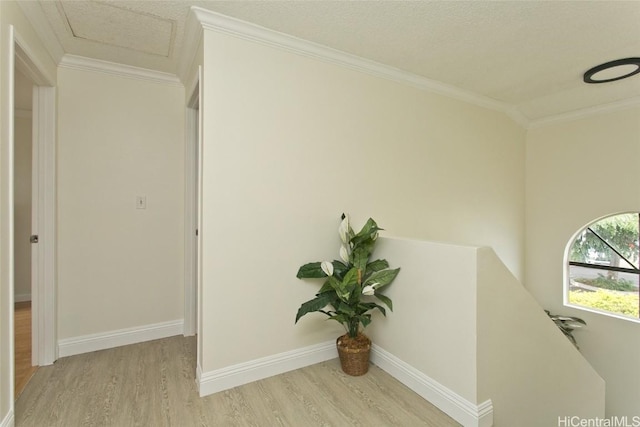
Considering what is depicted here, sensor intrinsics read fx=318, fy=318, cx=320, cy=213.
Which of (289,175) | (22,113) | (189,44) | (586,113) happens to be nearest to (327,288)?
(289,175)

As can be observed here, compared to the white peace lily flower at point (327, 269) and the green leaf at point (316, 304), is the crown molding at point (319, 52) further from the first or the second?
the green leaf at point (316, 304)

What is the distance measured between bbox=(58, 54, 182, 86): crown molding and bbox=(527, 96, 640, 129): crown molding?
4025 mm

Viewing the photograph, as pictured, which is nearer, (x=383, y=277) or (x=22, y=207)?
(x=383, y=277)

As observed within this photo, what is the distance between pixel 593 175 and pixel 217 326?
4048 millimetres

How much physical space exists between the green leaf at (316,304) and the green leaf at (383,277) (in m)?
0.29

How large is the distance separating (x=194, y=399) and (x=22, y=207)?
3.60 metres

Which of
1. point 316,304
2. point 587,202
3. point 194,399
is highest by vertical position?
point 587,202

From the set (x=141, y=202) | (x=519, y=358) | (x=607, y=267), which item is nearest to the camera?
(x=519, y=358)

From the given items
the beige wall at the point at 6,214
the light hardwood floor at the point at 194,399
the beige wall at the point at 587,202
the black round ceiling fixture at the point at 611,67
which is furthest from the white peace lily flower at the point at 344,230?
the beige wall at the point at 587,202

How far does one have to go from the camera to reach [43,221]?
7.38ft

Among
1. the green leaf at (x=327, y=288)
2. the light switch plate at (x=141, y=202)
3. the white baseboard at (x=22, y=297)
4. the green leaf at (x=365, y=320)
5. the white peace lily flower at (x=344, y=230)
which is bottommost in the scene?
the white baseboard at (x=22, y=297)

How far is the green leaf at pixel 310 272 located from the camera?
2.18 meters

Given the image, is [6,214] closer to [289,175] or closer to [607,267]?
[289,175]

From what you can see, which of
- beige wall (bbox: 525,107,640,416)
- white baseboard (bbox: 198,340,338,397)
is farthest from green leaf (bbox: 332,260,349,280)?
beige wall (bbox: 525,107,640,416)
